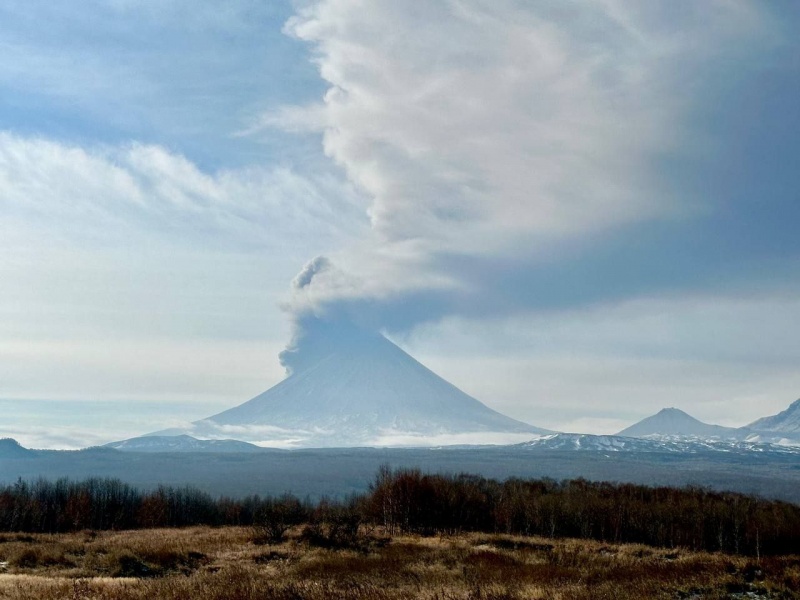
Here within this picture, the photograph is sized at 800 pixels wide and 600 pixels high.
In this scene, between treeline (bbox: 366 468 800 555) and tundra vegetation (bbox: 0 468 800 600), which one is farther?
treeline (bbox: 366 468 800 555)

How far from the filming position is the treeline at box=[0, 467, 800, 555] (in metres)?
72.8

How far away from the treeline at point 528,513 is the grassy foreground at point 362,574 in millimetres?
23049

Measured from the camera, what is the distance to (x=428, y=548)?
133ft

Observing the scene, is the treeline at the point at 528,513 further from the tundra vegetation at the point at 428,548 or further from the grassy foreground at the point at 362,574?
the grassy foreground at the point at 362,574

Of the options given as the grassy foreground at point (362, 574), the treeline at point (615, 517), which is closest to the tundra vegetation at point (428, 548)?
the grassy foreground at point (362, 574)

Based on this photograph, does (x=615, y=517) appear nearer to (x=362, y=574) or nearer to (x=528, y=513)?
(x=528, y=513)

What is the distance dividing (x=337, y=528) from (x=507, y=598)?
89.5 feet

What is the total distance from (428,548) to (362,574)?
48.5 ft

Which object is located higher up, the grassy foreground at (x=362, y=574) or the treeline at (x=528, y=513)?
the grassy foreground at (x=362, y=574)

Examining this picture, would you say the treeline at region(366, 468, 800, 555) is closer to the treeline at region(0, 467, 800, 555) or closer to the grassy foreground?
the treeline at region(0, 467, 800, 555)

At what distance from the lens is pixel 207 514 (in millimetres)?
118625

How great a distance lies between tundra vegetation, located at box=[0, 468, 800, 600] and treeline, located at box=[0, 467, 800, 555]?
226 millimetres

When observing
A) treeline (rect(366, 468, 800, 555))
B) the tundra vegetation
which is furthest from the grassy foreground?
treeline (rect(366, 468, 800, 555))

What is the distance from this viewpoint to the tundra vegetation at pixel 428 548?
20.6 m
